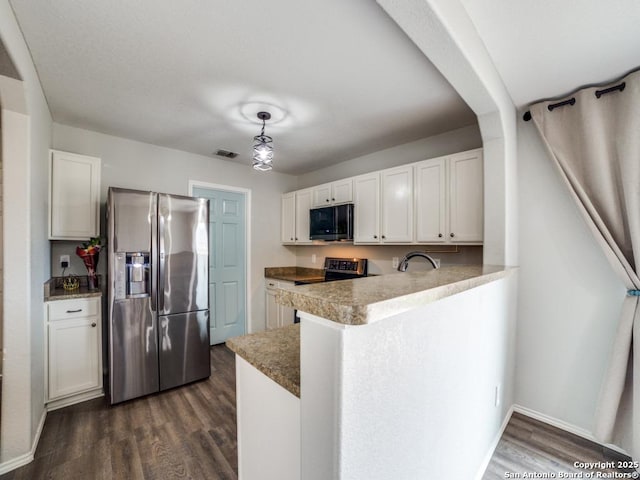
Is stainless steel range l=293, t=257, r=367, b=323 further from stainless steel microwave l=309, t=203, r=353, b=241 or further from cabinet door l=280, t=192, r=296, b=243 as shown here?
cabinet door l=280, t=192, r=296, b=243

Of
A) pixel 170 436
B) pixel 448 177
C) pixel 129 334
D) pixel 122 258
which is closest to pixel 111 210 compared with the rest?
pixel 122 258

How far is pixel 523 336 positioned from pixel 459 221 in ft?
3.54

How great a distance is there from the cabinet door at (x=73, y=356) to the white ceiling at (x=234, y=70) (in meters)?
1.88

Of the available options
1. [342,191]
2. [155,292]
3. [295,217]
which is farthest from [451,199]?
[155,292]

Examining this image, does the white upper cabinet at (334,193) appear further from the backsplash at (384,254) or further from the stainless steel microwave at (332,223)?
the backsplash at (384,254)

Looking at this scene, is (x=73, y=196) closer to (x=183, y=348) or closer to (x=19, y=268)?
(x=19, y=268)

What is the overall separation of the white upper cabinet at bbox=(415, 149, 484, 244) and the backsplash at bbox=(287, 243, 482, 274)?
11.9 inches

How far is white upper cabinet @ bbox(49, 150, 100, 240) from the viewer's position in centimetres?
245

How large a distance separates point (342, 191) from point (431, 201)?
1172 millimetres

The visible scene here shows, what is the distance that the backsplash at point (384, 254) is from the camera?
266 centimetres

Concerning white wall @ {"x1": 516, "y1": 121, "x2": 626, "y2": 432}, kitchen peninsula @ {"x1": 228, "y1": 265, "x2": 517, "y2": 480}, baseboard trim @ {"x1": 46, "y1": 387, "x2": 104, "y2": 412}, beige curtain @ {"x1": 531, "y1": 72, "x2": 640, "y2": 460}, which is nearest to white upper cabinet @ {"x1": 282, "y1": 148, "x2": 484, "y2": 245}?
white wall @ {"x1": 516, "y1": 121, "x2": 626, "y2": 432}

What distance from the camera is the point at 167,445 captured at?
192cm

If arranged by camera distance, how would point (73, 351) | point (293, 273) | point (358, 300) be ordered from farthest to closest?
point (293, 273) → point (73, 351) → point (358, 300)

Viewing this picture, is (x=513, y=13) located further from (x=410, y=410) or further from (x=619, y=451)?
(x=619, y=451)
